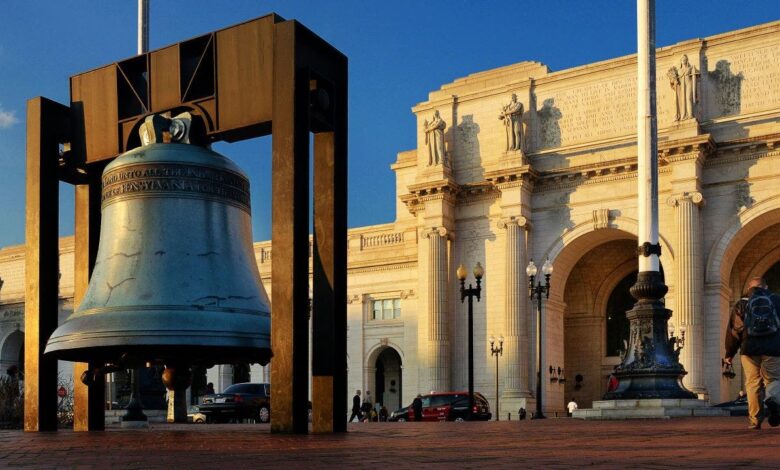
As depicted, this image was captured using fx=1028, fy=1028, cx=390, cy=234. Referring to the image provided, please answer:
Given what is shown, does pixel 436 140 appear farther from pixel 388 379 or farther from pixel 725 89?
pixel 388 379

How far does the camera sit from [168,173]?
10.2 metres

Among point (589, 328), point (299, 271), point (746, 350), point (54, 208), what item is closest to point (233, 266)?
point (299, 271)

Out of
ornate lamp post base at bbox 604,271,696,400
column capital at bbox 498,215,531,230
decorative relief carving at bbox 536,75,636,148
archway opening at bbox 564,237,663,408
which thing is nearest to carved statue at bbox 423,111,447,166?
column capital at bbox 498,215,531,230

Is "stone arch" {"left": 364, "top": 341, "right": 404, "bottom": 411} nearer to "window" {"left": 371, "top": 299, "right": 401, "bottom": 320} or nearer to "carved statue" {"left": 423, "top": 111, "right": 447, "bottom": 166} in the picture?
Result: "window" {"left": 371, "top": 299, "right": 401, "bottom": 320}

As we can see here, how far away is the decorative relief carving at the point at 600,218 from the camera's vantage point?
4728cm

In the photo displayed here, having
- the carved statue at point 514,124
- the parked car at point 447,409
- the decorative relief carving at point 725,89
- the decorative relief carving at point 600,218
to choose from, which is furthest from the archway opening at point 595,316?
the parked car at point 447,409

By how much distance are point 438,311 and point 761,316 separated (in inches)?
1508

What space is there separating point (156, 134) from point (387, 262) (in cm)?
4548

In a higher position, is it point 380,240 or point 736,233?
point 380,240

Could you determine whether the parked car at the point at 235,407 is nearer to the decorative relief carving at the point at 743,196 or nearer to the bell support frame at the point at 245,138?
the decorative relief carving at the point at 743,196

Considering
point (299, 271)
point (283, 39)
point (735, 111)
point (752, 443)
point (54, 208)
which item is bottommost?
point (752, 443)

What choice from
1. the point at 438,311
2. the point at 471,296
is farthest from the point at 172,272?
the point at 438,311

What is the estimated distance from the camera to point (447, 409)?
38.6 meters

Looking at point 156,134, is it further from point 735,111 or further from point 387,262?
point 387,262
